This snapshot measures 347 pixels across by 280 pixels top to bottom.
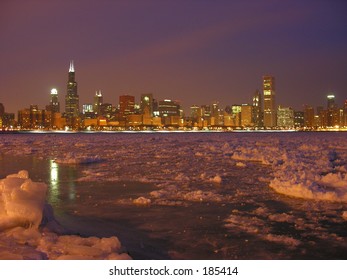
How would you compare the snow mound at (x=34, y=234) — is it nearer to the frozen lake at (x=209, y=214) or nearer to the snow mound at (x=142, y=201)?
the frozen lake at (x=209, y=214)

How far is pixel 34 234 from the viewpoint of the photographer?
5957mm

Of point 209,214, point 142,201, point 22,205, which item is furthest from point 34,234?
point 209,214

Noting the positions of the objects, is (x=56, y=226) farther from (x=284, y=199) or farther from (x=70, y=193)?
(x=284, y=199)

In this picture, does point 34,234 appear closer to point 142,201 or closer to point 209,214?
point 142,201

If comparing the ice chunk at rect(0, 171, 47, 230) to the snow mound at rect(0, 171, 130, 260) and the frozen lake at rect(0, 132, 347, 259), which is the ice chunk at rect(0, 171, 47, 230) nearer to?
the snow mound at rect(0, 171, 130, 260)

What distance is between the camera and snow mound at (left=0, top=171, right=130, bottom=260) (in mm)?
5234

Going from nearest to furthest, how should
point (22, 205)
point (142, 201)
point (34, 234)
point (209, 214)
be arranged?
1. point (34, 234)
2. point (22, 205)
3. point (209, 214)
4. point (142, 201)

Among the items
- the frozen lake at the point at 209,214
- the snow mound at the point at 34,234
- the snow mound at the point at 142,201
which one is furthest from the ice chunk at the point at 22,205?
the snow mound at the point at 142,201

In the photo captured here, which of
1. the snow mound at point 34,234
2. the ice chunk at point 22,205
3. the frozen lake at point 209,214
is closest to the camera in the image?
the snow mound at point 34,234

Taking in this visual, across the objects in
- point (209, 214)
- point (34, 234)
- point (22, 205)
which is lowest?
point (209, 214)

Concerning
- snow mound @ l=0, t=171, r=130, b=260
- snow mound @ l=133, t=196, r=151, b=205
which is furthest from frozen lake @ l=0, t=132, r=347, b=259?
snow mound @ l=0, t=171, r=130, b=260

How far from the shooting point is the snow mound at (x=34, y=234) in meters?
5.23

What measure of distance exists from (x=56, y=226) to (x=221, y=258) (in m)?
2.96

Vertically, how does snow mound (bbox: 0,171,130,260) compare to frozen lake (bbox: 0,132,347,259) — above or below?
above
